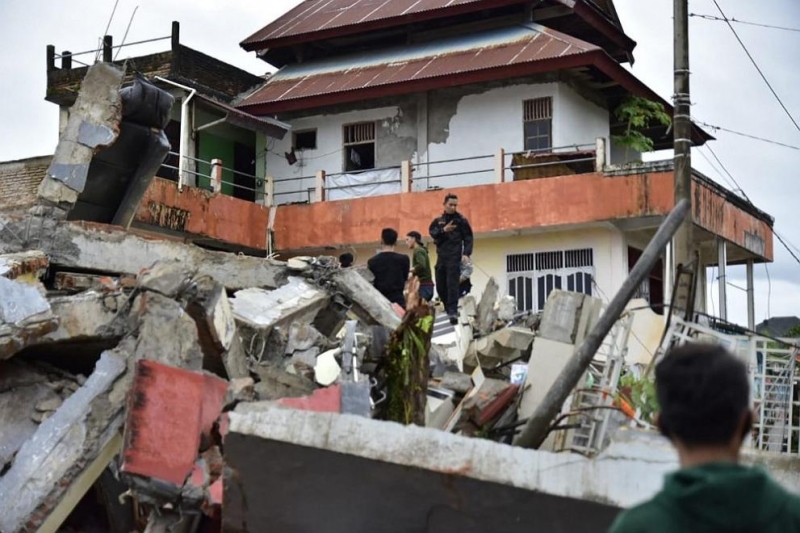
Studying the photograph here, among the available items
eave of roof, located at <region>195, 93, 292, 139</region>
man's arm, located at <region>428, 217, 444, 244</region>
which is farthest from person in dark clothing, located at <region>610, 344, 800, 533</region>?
eave of roof, located at <region>195, 93, 292, 139</region>

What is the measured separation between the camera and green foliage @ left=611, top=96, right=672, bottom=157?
23.6 meters

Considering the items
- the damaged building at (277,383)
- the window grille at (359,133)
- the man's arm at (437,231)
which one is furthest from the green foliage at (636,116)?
the man's arm at (437,231)

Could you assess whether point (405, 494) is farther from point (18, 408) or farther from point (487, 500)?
point (18, 408)

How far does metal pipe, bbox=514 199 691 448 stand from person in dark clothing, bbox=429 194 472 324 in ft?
15.3

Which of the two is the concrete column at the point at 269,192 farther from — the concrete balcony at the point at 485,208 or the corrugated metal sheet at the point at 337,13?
the corrugated metal sheet at the point at 337,13

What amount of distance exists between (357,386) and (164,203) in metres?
15.3

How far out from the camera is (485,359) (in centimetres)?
924

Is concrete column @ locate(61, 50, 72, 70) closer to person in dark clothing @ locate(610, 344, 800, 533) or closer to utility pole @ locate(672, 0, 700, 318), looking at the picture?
utility pole @ locate(672, 0, 700, 318)

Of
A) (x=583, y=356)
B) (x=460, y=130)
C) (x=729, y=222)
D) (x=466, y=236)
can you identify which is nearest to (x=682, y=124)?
(x=466, y=236)

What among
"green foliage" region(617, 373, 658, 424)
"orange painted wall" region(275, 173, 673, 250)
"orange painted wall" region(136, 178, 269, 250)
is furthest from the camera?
"orange painted wall" region(136, 178, 269, 250)

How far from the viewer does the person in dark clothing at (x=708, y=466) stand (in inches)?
83.1

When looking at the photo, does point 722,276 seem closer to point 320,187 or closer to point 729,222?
point 729,222

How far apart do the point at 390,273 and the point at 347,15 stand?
50.6ft

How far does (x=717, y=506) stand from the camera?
2107 millimetres
